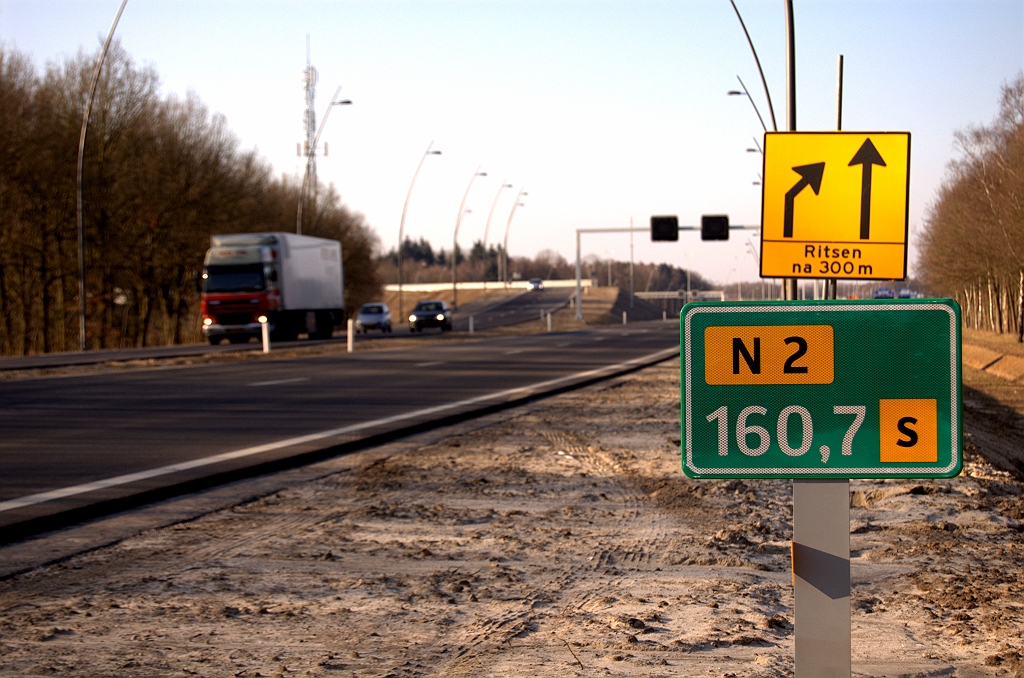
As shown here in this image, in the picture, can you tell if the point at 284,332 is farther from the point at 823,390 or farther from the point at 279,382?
the point at 823,390

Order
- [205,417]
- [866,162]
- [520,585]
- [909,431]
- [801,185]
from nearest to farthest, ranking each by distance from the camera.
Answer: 1. [909,431]
2. [520,585]
3. [866,162]
4. [801,185]
5. [205,417]

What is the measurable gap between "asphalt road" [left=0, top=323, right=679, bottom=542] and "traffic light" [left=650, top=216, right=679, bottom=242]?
29.4 meters

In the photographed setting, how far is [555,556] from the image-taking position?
19.2 feet

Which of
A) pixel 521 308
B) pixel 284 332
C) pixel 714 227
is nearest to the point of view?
pixel 284 332

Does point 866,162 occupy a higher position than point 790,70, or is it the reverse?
point 790,70

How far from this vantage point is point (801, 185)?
8383mm

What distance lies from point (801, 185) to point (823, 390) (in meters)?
6.02

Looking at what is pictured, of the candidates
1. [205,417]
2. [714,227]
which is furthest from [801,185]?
[714,227]

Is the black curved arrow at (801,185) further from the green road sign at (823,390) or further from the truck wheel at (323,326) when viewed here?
the truck wheel at (323,326)

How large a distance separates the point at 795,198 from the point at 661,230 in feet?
156

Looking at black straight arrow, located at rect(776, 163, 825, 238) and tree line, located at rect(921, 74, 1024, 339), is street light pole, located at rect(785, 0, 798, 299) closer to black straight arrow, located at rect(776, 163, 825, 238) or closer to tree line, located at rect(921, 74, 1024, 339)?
black straight arrow, located at rect(776, 163, 825, 238)

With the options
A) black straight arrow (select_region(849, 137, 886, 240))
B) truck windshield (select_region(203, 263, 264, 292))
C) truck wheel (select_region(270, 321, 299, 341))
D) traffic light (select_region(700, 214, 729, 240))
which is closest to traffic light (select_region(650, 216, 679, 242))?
traffic light (select_region(700, 214, 729, 240))

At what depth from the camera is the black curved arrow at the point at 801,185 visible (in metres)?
8.10

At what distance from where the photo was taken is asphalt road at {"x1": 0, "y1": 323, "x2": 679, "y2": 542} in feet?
27.0
